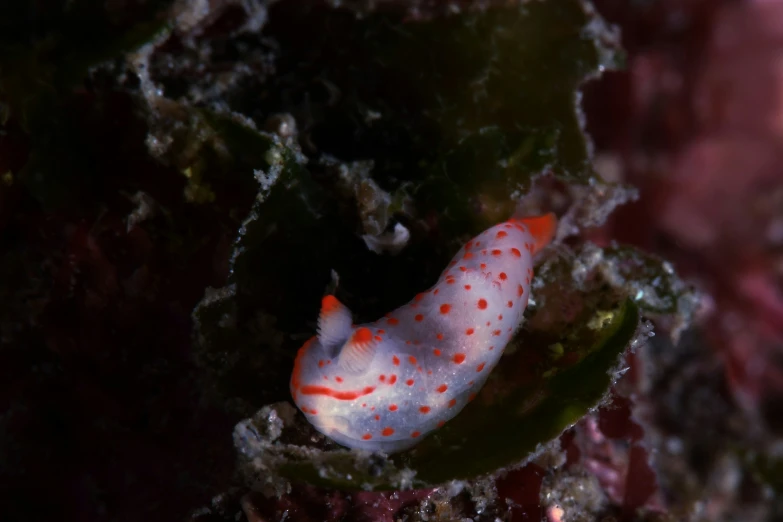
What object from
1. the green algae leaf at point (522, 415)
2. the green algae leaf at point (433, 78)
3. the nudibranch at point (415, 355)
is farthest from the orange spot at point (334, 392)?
the green algae leaf at point (433, 78)

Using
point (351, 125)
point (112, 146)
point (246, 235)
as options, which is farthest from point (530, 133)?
point (112, 146)

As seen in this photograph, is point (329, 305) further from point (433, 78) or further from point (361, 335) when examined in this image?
point (433, 78)

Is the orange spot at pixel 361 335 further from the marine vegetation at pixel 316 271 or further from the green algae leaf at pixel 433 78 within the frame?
the green algae leaf at pixel 433 78

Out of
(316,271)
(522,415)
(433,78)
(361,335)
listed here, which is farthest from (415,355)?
(433,78)

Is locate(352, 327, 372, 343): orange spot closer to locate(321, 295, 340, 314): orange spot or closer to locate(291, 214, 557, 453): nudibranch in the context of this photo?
locate(291, 214, 557, 453): nudibranch

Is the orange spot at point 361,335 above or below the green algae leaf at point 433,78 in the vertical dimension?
below

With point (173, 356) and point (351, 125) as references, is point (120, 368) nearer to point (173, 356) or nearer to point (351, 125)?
point (173, 356)

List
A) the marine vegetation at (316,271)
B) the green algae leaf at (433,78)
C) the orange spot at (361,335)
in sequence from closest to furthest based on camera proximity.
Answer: the orange spot at (361,335), the marine vegetation at (316,271), the green algae leaf at (433,78)

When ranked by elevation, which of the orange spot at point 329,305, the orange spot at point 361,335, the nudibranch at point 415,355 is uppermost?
the orange spot at point 329,305
